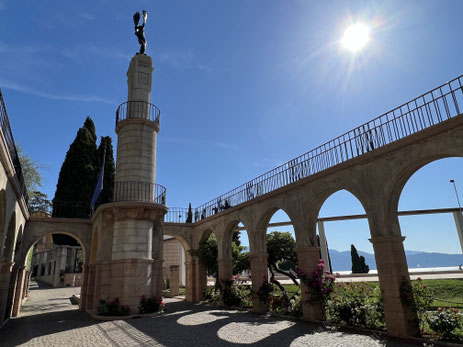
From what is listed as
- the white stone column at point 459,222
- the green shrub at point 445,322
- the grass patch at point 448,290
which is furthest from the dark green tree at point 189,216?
the white stone column at point 459,222

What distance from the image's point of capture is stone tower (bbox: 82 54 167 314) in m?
13.4

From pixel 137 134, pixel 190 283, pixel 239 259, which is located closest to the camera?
pixel 137 134

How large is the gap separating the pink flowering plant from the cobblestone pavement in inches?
40.7

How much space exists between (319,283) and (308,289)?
518mm

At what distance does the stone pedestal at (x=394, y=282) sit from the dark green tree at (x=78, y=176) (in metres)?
28.0

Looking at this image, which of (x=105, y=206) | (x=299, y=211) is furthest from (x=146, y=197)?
(x=299, y=211)

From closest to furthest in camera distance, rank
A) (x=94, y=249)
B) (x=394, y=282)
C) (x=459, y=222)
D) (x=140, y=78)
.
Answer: (x=394, y=282)
(x=140, y=78)
(x=94, y=249)
(x=459, y=222)

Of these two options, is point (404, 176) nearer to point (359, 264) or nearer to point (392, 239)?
point (392, 239)

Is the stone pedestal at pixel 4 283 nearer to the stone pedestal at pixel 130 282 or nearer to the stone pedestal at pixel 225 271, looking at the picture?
the stone pedestal at pixel 130 282

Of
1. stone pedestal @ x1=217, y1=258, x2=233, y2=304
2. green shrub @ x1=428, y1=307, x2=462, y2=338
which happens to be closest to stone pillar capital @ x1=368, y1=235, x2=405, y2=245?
green shrub @ x1=428, y1=307, x2=462, y2=338

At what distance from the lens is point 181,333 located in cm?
965

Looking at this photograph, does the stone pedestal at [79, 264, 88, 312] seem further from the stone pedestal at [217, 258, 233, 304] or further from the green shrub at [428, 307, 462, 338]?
the green shrub at [428, 307, 462, 338]

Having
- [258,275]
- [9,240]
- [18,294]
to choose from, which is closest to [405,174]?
[258,275]

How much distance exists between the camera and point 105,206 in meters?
14.3
